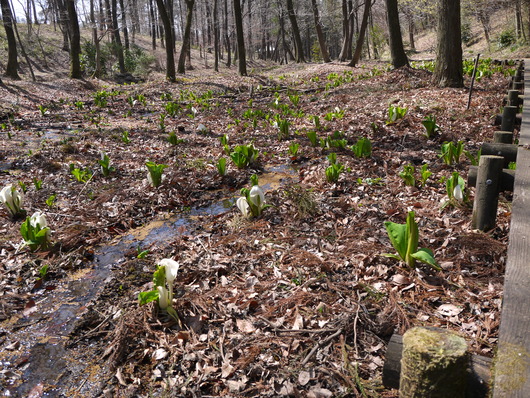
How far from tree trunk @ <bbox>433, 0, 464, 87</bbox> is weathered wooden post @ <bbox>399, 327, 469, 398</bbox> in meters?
8.56

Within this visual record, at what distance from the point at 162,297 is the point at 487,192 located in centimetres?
250

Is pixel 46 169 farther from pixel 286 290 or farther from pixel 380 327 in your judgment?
pixel 380 327

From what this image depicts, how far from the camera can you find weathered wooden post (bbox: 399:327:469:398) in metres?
1.19

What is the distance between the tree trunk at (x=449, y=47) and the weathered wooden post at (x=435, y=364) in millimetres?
8555

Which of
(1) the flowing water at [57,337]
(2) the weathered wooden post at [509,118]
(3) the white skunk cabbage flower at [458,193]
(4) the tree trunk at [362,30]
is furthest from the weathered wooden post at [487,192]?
(4) the tree trunk at [362,30]

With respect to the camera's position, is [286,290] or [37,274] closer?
[286,290]

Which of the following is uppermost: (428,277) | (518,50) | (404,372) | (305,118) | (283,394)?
(518,50)

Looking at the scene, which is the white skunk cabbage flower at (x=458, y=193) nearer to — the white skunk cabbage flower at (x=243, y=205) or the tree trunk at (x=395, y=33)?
the white skunk cabbage flower at (x=243, y=205)

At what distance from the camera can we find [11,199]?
4.05m

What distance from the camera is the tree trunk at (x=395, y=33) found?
1138 centimetres

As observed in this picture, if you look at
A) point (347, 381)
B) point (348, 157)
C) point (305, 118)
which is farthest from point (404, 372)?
point (305, 118)

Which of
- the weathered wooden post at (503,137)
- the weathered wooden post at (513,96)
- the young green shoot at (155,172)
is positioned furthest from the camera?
the weathered wooden post at (513,96)

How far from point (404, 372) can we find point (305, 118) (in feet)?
26.2

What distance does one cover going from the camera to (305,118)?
888cm
